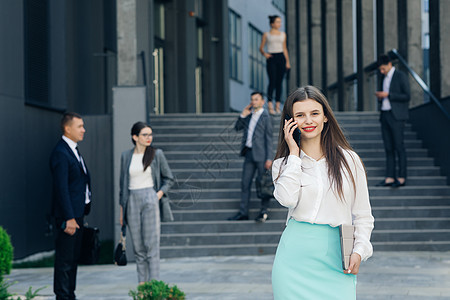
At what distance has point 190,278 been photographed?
9.12 metres

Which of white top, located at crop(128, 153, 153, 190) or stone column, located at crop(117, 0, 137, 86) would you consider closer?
white top, located at crop(128, 153, 153, 190)

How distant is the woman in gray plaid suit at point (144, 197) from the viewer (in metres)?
7.46

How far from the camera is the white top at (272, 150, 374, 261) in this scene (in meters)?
3.59

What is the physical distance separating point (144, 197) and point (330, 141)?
13.2 ft

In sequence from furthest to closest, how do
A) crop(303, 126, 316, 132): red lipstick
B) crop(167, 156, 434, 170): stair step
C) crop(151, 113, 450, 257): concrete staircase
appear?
crop(167, 156, 434, 170): stair step
crop(151, 113, 450, 257): concrete staircase
crop(303, 126, 316, 132): red lipstick

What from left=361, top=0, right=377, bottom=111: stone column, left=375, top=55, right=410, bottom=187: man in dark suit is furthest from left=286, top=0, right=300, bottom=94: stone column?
left=375, top=55, right=410, bottom=187: man in dark suit

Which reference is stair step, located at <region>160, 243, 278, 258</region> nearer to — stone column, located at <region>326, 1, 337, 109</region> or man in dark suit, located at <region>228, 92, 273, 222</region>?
man in dark suit, located at <region>228, 92, 273, 222</region>

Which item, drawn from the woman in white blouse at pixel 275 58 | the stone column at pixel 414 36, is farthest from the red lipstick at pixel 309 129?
the stone column at pixel 414 36

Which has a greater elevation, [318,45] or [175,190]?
[318,45]

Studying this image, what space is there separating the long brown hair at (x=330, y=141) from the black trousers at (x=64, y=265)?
408 centimetres

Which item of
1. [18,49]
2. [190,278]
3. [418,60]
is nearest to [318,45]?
[418,60]

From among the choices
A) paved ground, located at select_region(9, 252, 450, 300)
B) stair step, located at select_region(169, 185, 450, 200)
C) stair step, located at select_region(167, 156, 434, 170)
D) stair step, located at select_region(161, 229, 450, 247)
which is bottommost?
paved ground, located at select_region(9, 252, 450, 300)

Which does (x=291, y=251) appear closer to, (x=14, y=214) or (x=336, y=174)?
(x=336, y=174)

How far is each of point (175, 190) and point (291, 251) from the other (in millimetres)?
9270
